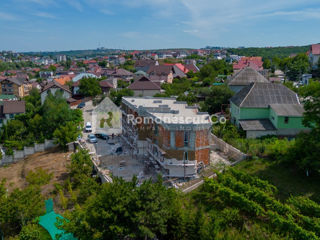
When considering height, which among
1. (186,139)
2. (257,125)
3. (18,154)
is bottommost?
(18,154)

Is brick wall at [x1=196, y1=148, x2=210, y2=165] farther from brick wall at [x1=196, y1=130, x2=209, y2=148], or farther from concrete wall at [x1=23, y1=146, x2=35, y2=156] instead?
concrete wall at [x1=23, y1=146, x2=35, y2=156]

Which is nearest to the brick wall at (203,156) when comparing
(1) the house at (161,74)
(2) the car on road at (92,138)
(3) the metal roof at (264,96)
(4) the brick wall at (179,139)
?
(4) the brick wall at (179,139)

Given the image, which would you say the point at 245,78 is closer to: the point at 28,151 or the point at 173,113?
the point at 173,113

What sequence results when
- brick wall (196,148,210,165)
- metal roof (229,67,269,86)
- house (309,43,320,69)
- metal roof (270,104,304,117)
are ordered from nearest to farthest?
brick wall (196,148,210,165) → metal roof (270,104,304,117) → metal roof (229,67,269,86) → house (309,43,320,69)

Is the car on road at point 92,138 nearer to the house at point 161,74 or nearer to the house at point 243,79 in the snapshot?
the house at point 243,79

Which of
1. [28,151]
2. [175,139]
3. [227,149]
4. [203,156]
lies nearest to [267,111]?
[227,149]

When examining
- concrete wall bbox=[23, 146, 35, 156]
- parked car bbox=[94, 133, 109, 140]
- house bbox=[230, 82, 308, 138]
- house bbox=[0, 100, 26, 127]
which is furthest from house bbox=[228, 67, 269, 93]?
house bbox=[0, 100, 26, 127]
